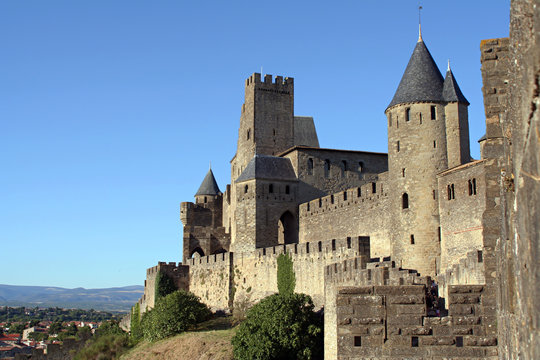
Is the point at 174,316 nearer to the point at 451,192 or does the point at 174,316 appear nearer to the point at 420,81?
the point at 451,192

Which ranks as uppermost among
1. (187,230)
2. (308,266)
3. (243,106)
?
(243,106)

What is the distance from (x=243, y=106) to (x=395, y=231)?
24438 mm

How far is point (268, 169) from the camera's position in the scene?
4759cm

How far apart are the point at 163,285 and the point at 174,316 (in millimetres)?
10010

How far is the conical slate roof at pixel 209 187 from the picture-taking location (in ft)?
202

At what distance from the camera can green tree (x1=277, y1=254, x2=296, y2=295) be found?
36469 mm

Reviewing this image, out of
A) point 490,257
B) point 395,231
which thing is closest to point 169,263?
point 395,231

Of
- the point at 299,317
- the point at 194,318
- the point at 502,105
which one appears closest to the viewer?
the point at 502,105

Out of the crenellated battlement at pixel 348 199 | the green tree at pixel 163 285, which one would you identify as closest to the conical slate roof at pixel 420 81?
the crenellated battlement at pixel 348 199

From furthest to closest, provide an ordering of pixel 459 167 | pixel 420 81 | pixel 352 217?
pixel 352 217
pixel 420 81
pixel 459 167

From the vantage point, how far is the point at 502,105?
6.79 metres

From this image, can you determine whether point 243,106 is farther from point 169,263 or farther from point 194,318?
point 194,318

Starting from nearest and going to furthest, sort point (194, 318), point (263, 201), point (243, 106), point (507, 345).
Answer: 1. point (507, 345)
2. point (194, 318)
3. point (263, 201)
4. point (243, 106)

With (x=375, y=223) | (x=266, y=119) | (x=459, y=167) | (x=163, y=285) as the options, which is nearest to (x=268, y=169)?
(x=266, y=119)
